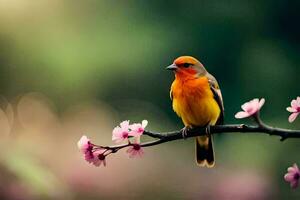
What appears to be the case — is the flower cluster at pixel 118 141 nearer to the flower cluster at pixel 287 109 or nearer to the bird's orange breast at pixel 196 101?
the flower cluster at pixel 287 109

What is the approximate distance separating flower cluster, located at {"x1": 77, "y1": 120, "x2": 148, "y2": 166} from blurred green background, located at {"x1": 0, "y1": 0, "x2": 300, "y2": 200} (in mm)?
4310

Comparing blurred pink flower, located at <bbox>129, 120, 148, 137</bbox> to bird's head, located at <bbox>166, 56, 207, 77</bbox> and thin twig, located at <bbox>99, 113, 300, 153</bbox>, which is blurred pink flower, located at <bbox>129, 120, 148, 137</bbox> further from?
bird's head, located at <bbox>166, 56, 207, 77</bbox>

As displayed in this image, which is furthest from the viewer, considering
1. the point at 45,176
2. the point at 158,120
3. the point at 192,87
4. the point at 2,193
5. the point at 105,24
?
the point at 105,24

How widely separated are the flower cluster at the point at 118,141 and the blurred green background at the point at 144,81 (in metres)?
4.31

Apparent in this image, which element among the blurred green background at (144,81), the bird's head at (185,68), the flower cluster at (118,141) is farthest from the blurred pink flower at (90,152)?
the blurred green background at (144,81)

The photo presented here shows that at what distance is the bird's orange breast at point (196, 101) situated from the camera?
269cm

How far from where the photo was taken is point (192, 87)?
2.71m

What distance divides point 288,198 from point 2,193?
2967mm

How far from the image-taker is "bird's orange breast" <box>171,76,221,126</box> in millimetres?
2693

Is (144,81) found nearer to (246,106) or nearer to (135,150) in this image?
(135,150)

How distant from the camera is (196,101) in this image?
2.73 metres

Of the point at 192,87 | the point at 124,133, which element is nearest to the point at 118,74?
the point at 192,87

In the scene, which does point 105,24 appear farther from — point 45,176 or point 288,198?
point 45,176

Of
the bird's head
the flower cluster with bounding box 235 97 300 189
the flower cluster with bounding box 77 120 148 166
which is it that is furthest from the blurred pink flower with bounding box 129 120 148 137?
the bird's head
